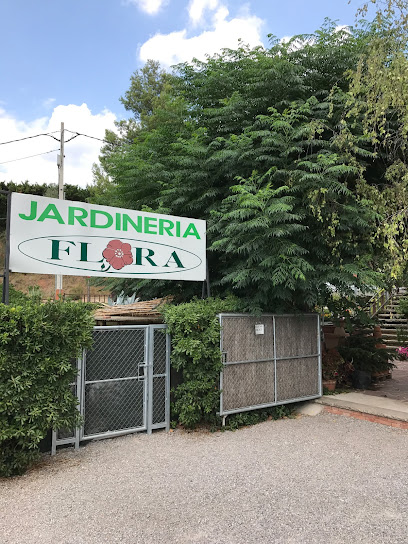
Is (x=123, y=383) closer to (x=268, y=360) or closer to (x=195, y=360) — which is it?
A: (x=195, y=360)

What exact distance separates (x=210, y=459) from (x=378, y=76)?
5666 millimetres

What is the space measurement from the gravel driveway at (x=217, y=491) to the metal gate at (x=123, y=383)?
23 centimetres

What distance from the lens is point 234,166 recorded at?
698cm

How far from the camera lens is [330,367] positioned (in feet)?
24.9

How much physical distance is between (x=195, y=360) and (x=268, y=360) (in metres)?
1.39

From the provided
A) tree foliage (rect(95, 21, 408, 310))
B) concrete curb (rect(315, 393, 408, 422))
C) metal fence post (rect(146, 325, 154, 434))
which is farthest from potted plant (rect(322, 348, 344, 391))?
metal fence post (rect(146, 325, 154, 434))

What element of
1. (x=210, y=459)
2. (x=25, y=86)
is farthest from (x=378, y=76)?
(x=25, y=86)

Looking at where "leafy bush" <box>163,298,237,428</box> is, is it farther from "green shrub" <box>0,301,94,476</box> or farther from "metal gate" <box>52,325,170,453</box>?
"green shrub" <box>0,301,94,476</box>

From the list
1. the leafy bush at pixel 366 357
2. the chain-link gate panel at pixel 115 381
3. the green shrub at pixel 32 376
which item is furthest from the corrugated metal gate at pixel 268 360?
the green shrub at pixel 32 376

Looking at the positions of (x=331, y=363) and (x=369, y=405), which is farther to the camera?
(x=331, y=363)

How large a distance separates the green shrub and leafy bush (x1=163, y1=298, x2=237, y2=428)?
1.55m

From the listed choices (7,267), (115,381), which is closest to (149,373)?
(115,381)

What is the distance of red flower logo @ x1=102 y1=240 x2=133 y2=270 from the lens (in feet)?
17.5

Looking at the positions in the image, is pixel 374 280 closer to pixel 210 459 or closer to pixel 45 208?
pixel 210 459
